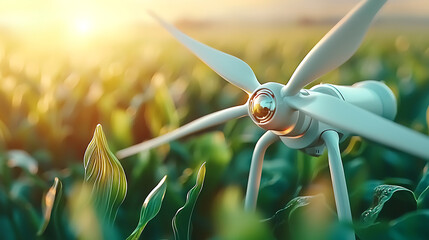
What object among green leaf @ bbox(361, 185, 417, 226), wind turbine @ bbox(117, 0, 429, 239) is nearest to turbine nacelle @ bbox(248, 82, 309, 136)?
wind turbine @ bbox(117, 0, 429, 239)

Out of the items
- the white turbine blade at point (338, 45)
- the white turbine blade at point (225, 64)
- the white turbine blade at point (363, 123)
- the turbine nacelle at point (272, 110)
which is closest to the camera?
the white turbine blade at point (363, 123)

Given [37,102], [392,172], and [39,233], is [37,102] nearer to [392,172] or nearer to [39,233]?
[39,233]

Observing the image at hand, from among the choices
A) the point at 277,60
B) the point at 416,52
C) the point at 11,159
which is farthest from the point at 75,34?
the point at 11,159

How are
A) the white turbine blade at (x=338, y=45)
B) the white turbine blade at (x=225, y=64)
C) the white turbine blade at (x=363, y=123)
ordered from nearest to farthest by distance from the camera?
the white turbine blade at (x=363, y=123) < the white turbine blade at (x=338, y=45) < the white turbine blade at (x=225, y=64)

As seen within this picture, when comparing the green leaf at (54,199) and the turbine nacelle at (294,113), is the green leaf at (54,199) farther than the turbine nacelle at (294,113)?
Yes

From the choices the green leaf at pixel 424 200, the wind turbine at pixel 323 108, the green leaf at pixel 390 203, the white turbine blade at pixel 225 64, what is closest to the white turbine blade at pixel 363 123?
the wind turbine at pixel 323 108

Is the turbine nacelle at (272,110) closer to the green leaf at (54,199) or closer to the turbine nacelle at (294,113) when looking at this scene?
the turbine nacelle at (294,113)
